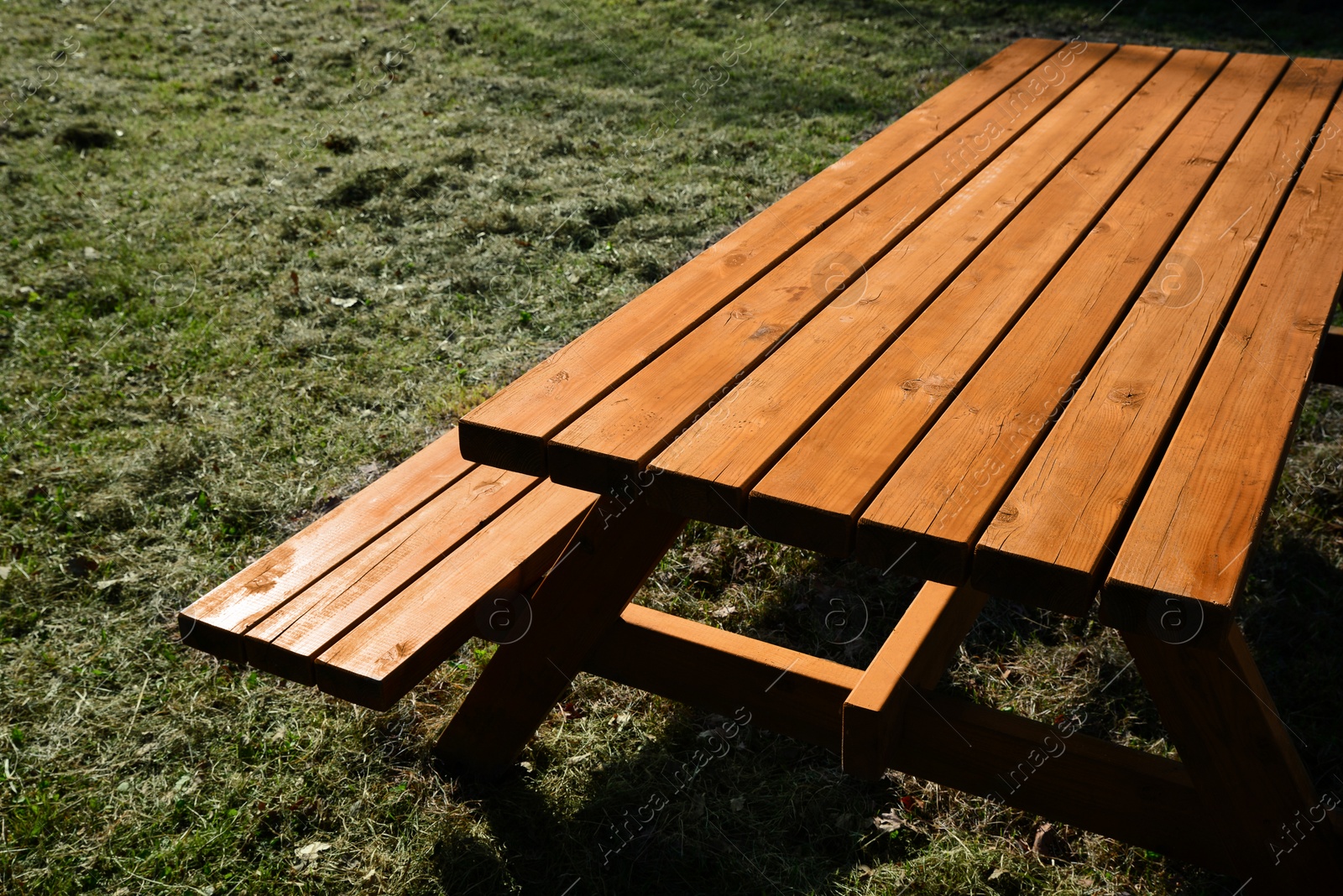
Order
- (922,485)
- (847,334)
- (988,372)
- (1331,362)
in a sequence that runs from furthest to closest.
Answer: (1331,362) → (847,334) → (988,372) → (922,485)

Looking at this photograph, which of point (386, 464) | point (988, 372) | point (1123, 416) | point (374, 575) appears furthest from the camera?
point (386, 464)

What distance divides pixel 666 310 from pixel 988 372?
564 millimetres

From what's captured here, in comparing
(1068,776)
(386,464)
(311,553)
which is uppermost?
(311,553)

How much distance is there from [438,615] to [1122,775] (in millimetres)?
1162

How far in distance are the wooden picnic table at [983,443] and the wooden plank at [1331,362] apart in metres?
0.52

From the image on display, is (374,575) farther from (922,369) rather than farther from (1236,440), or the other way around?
(1236,440)

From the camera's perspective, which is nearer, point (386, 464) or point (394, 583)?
point (394, 583)

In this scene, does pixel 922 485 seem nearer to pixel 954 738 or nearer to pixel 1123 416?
pixel 1123 416

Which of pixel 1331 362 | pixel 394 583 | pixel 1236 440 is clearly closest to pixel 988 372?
pixel 1236 440

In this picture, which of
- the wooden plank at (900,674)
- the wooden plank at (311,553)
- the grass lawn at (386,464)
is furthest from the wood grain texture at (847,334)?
the grass lawn at (386,464)

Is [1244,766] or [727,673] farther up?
[1244,766]

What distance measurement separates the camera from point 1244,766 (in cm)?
164

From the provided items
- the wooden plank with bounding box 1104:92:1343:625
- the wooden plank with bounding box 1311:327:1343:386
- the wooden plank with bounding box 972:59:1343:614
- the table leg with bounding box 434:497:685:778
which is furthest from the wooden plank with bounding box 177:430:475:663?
the wooden plank with bounding box 1311:327:1343:386

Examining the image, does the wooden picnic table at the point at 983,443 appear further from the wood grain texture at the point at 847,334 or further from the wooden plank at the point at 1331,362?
the wooden plank at the point at 1331,362
